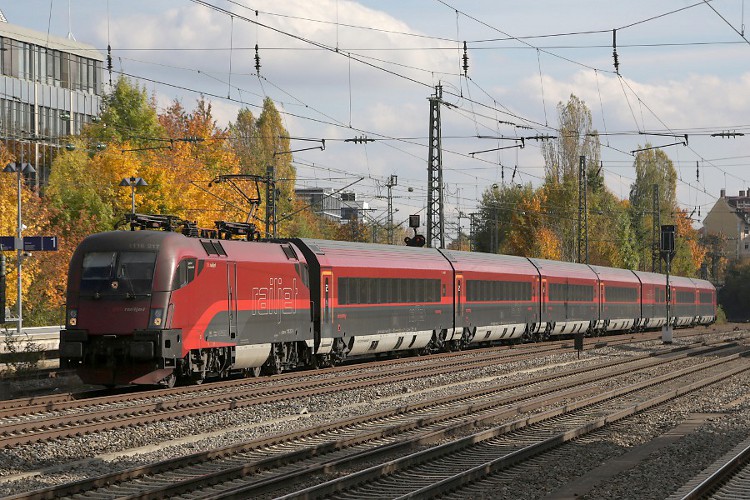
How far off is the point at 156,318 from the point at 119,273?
1.23 m

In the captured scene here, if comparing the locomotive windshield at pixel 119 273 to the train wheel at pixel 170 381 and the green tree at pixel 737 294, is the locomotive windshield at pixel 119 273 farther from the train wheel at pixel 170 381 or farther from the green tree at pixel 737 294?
the green tree at pixel 737 294

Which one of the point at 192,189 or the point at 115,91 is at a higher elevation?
the point at 115,91

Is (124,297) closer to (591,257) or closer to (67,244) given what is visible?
(67,244)

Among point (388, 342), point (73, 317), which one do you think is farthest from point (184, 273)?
point (388, 342)

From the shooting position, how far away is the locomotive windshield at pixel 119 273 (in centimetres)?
2248

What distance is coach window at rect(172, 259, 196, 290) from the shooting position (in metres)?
22.8

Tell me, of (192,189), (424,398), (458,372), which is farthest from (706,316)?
(424,398)

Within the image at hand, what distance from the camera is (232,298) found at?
2475cm

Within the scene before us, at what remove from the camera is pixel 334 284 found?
2988 cm

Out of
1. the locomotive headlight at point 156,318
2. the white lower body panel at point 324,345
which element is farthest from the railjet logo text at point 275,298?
the locomotive headlight at point 156,318

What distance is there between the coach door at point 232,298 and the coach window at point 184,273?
4.75 ft

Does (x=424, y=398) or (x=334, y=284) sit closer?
(x=424, y=398)

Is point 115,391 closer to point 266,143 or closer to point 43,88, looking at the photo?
point 43,88

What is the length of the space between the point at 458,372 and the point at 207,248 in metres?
8.87
